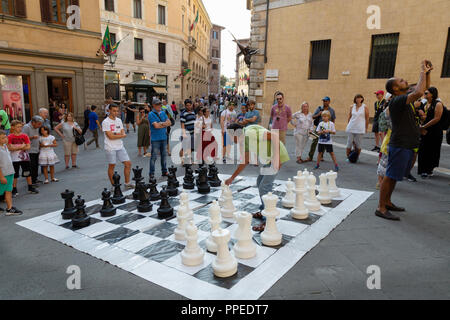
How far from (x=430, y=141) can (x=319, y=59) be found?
25.7ft

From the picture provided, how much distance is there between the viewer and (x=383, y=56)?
11.2 meters

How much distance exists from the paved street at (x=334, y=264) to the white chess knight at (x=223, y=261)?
0.39 m

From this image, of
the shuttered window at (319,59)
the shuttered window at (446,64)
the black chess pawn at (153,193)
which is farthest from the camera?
the shuttered window at (319,59)

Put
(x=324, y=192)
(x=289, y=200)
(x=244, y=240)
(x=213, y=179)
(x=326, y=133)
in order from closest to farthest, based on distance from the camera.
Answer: (x=244, y=240) < (x=289, y=200) < (x=324, y=192) < (x=213, y=179) < (x=326, y=133)

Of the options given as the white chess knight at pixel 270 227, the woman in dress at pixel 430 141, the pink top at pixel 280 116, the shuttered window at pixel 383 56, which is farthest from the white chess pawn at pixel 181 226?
the shuttered window at pixel 383 56

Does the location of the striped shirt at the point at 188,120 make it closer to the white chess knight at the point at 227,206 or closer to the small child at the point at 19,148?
the small child at the point at 19,148

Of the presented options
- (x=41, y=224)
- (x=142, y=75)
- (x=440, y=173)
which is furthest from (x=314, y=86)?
(x=142, y=75)

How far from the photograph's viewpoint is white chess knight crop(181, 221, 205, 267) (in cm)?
275

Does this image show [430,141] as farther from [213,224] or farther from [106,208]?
[106,208]

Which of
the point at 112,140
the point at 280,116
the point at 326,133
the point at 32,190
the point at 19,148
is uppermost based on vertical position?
the point at 280,116

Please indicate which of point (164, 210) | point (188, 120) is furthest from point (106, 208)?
point (188, 120)

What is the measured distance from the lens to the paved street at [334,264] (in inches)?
93.0

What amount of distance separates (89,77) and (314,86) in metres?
10.6
